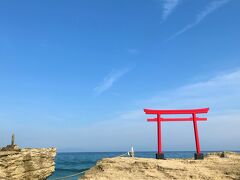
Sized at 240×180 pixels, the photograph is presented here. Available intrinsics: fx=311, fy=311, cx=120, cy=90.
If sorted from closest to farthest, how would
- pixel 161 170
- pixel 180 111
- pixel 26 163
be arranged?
1. pixel 161 170
2. pixel 26 163
3. pixel 180 111

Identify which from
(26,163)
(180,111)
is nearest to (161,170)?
(180,111)

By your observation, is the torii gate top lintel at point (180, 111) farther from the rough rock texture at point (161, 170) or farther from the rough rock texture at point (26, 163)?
the rough rock texture at point (26, 163)

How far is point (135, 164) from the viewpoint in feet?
38.3

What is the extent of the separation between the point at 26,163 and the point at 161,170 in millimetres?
6333

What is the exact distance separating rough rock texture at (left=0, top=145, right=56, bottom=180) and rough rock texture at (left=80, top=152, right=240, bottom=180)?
132 inches

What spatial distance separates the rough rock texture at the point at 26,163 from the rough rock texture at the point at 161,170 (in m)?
3.35

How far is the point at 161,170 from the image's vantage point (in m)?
11.1

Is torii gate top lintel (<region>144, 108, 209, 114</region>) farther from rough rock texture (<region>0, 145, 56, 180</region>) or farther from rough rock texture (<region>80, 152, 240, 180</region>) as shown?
rough rock texture (<region>0, 145, 56, 180</region>)

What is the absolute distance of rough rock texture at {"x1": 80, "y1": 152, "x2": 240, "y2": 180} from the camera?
10523 mm

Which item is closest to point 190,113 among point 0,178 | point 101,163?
point 101,163

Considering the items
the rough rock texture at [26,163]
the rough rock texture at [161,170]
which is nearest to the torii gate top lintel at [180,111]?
the rough rock texture at [161,170]

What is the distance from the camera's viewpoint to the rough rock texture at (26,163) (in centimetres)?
1264

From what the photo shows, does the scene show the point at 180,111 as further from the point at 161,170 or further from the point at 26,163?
the point at 26,163

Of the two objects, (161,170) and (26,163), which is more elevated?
(26,163)
